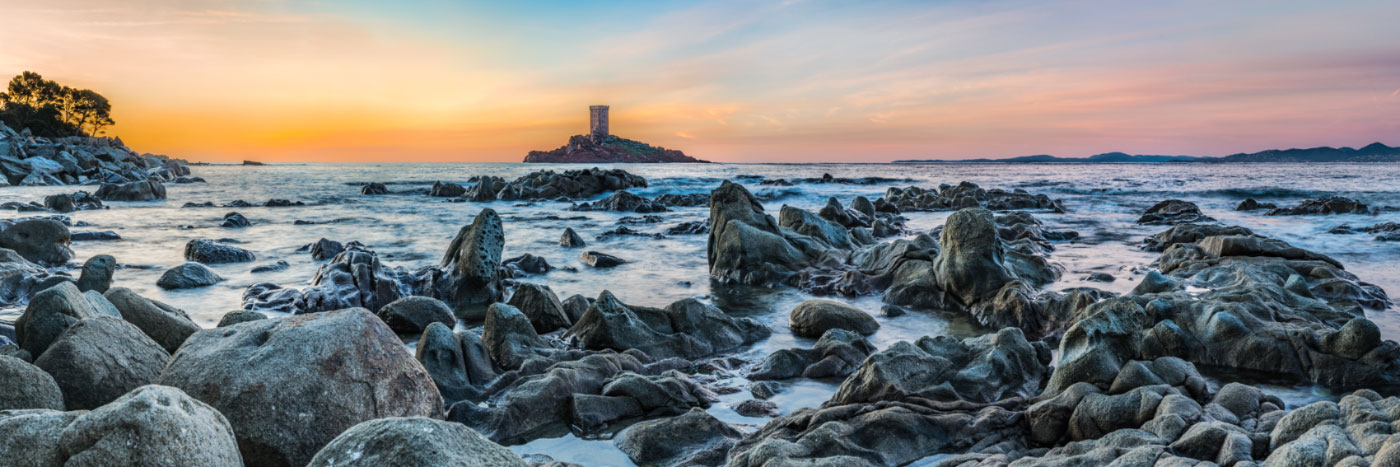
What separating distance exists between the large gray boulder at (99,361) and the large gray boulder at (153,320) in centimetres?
125

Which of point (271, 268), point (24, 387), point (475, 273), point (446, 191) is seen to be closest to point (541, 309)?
point (475, 273)

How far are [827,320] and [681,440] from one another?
4.45 metres

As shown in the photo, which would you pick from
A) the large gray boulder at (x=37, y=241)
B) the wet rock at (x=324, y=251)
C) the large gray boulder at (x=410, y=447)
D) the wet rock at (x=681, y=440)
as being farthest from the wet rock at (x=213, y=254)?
the large gray boulder at (x=410, y=447)

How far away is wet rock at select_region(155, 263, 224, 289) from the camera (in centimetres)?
1296

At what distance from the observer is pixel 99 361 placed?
5441 millimetres

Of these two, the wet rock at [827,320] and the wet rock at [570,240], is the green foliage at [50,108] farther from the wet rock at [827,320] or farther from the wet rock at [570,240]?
the wet rock at [827,320]

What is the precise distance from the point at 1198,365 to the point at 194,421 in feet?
28.9

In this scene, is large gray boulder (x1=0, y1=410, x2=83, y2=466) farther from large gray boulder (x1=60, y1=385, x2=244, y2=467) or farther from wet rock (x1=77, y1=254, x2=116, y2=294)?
wet rock (x1=77, y1=254, x2=116, y2=294)

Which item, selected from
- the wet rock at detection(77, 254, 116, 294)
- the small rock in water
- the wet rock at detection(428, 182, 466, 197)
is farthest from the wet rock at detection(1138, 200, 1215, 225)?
the wet rock at detection(428, 182, 466, 197)

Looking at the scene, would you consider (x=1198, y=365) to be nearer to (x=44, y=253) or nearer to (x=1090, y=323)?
(x=1090, y=323)

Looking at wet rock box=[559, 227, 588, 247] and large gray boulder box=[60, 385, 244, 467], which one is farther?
wet rock box=[559, 227, 588, 247]

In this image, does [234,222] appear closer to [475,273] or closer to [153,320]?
[475,273]

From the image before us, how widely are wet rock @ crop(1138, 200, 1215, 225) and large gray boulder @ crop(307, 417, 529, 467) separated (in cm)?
2860

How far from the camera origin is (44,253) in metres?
15.2
